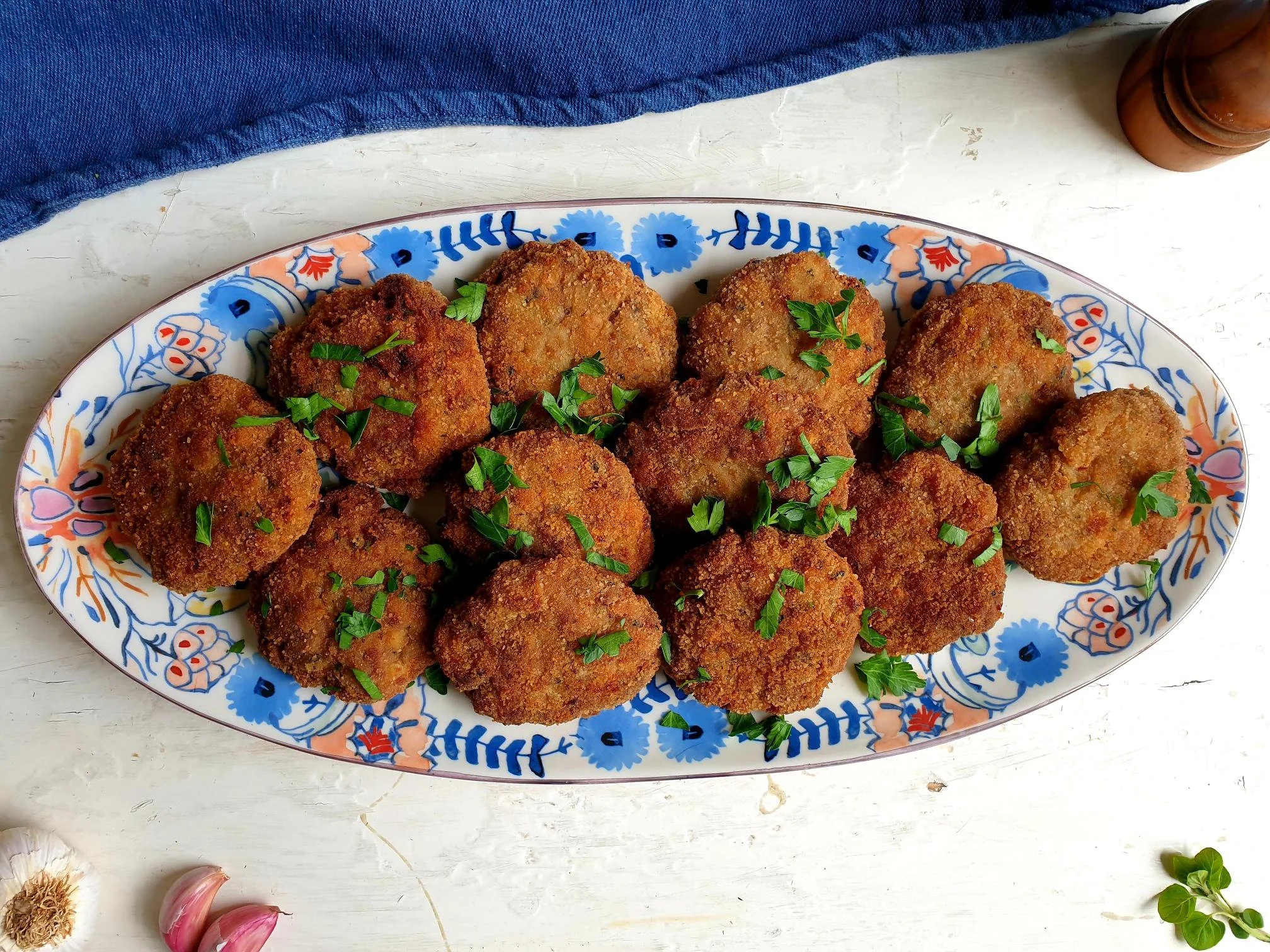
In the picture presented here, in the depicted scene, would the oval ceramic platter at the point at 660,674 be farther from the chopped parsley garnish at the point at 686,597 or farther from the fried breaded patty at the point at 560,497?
the fried breaded patty at the point at 560,497

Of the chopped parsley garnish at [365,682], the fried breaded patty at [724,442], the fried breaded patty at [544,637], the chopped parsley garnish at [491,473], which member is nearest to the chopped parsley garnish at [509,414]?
the chopped parsley garnish at [491,473]

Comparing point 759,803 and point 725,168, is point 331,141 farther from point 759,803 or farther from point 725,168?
point 759,803

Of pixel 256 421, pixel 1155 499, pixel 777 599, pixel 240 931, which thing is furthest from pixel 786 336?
pixel 240 931

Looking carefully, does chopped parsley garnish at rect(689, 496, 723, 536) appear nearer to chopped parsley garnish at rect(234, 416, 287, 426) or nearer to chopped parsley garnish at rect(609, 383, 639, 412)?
chopped parsley garnish at rect(609, 383, 639, 412)

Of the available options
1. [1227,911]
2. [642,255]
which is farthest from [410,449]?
[1227,911]

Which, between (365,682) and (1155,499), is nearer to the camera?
(365,682)

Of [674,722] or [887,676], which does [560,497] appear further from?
[887,676]

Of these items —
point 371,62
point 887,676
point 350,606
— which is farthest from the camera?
point 371,62
